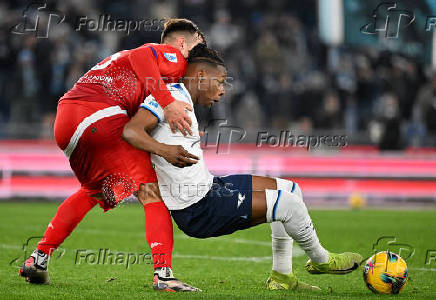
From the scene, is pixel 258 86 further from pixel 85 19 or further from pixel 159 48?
pixel 159 48

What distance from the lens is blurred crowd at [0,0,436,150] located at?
56.1 ft

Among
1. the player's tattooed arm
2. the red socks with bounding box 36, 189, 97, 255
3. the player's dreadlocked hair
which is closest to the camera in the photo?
the player's tattooed arm

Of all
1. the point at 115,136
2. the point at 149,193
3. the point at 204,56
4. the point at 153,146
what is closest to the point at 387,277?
the point at 149,193

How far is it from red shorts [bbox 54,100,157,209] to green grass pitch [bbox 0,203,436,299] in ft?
2.74

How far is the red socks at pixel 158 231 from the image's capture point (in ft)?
19.1

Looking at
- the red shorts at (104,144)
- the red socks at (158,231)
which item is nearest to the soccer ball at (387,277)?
the red socks at (158,231)

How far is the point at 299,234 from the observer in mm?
5879

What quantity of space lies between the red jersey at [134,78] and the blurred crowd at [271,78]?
34.8 ft

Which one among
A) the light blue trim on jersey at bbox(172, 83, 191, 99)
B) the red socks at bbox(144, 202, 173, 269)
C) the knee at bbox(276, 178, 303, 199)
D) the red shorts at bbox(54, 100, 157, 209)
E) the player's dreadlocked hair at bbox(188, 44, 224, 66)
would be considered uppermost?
the player's dreadlocked hair at bbox(188, 44, 224, 66)

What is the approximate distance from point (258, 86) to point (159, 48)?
11.8 m

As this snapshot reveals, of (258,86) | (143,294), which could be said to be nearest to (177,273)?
(143,294)

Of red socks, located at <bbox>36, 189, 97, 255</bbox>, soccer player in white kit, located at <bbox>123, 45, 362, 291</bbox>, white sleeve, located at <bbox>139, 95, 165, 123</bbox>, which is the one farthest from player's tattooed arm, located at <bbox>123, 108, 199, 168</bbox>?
red socks, located at <bbox>36, 189, 97, 255</bbox>

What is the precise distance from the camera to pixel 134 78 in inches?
249

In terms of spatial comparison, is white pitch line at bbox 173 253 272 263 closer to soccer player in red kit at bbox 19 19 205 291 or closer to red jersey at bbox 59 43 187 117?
soccer player in red kit at bbox 19 19 205 291
